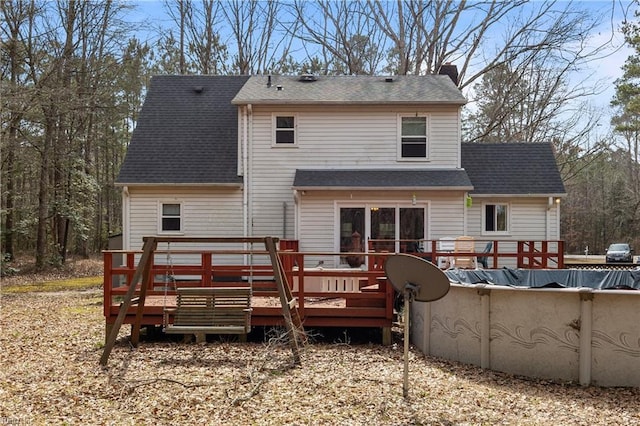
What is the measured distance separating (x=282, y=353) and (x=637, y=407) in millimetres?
4486

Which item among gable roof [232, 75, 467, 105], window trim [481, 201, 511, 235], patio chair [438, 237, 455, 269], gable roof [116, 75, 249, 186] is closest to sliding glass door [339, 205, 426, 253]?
patio chair [438, 237, 455, 269]

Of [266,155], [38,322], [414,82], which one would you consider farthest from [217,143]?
[38,322]

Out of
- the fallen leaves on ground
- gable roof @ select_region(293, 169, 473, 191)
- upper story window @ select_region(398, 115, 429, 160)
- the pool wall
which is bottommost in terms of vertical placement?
the fallen leaves on ground

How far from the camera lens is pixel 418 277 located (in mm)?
5711

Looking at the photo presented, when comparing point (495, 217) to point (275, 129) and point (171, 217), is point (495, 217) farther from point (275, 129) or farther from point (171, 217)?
point (171, 217)

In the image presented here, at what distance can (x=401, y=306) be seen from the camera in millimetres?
10352

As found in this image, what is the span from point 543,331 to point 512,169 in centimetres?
1101

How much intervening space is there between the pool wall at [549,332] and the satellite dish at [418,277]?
6.13 feet

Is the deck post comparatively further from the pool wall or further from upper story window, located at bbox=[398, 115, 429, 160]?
upper story window, located at bbox=[398, 115, 429, 160]

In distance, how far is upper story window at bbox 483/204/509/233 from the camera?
53.8ft

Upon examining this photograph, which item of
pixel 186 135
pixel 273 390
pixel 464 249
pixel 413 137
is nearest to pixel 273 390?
pixel 273 390

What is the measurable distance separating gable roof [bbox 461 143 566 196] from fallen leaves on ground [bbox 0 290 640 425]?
9443mm

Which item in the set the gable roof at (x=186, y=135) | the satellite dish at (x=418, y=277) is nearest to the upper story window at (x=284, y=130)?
the gable roof at (x=186, y=135)

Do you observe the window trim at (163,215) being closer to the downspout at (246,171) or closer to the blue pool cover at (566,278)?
the downspout at (246,171)
